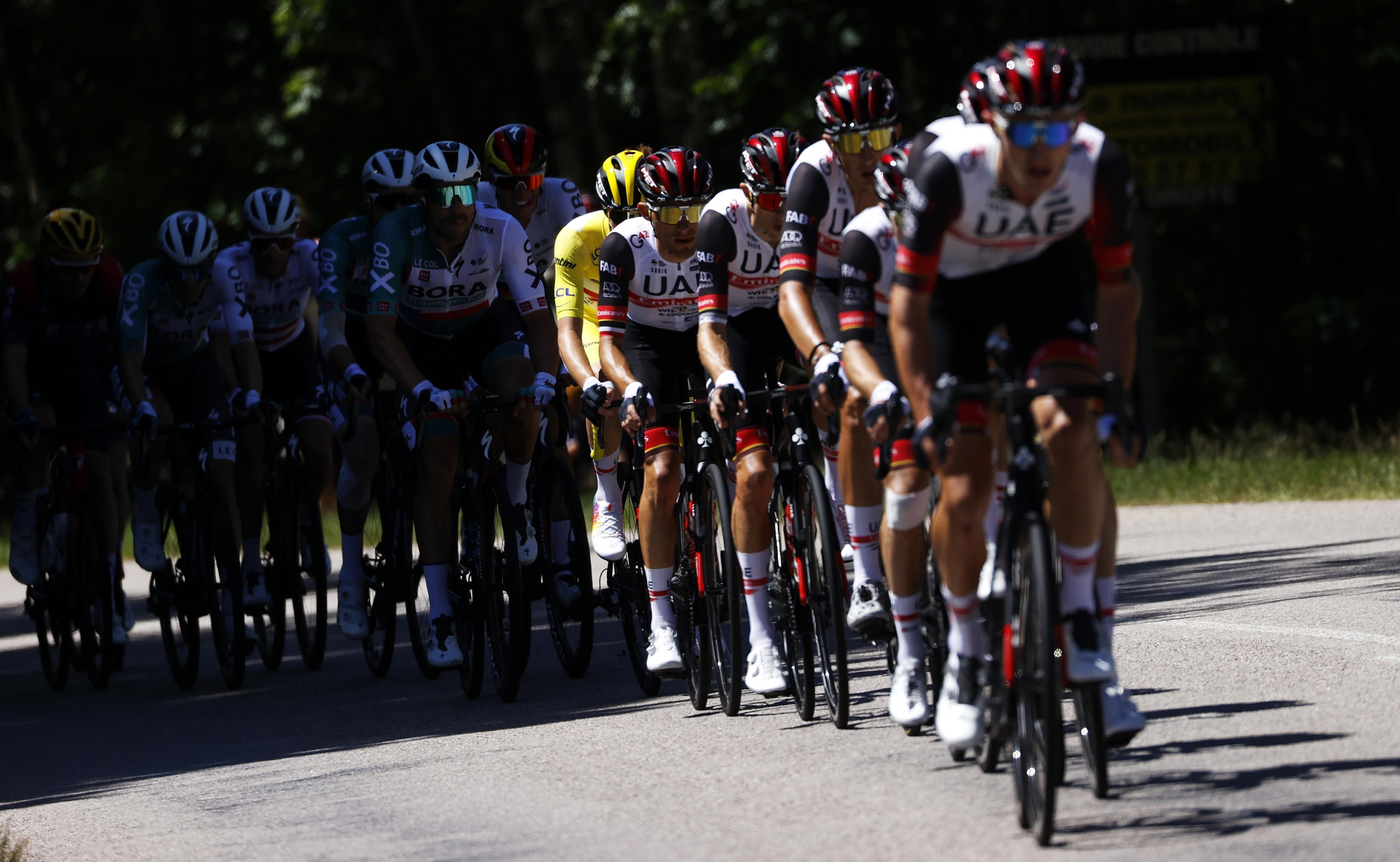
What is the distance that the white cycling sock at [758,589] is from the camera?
7699 millimetres

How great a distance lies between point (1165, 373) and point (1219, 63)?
5.69 metres

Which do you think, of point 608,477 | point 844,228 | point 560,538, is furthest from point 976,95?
point 608,477

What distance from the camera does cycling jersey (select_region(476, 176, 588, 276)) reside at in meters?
11.0

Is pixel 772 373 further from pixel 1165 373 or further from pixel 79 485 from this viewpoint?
pixel 1165 373

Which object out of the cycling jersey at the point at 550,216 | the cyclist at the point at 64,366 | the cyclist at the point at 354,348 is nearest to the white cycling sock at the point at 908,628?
the cyclist at the point at 354,348

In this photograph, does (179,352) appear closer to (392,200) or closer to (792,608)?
(392,200)

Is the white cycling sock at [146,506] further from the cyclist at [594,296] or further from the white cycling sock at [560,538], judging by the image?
the white cycling sock at [560,538]

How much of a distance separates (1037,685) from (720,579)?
2.58 metres

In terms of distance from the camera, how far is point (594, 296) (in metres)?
9.49

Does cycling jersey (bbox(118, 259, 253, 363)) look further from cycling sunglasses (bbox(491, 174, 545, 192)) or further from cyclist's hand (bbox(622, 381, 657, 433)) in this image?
cyclist's hand (bbox(622, 381, 657, 433))

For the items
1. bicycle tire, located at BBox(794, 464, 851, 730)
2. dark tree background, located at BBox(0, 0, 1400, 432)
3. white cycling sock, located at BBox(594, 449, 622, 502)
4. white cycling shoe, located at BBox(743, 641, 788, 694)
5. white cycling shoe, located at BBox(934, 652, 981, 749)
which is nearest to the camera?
white cycling shoe, located at BBox(934, 652, 981, 749)

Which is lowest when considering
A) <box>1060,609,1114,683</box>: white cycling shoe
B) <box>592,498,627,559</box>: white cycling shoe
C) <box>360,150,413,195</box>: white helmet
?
<box>1060,609,1114,683</box>: white cycling shoe

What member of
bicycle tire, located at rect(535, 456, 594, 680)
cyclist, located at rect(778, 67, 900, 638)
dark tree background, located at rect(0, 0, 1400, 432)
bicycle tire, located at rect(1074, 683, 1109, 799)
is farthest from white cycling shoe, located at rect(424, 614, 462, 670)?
dark tree background, located at rect(0, 0, 1400, 432)

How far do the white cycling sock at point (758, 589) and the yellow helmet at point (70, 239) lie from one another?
4723 mm
